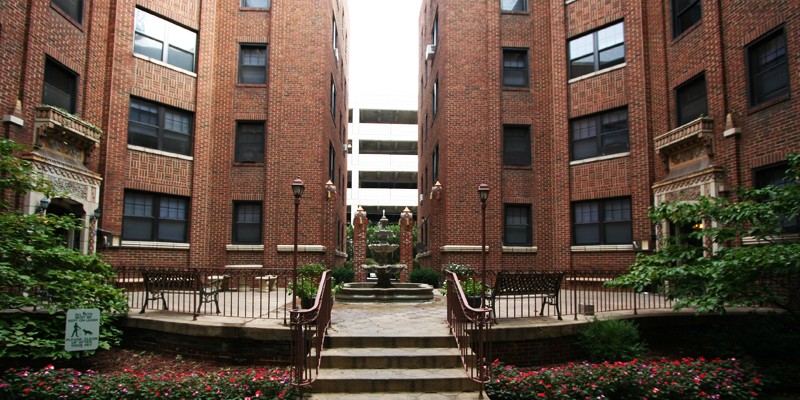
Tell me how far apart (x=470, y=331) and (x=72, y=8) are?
594 inches

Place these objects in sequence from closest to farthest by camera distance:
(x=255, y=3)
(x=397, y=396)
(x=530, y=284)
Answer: (x=397, y=396) → (x=530, y=284) → (x=255, y=3)

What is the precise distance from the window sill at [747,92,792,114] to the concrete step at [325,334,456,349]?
9660 millimetres

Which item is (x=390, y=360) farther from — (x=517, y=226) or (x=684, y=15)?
(x=684, y=15)

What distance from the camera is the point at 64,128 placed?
13.7 meters

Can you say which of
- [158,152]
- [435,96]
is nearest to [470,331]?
[158,152]

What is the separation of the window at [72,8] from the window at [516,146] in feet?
50.3

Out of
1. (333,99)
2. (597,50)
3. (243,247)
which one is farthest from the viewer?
(333,99)

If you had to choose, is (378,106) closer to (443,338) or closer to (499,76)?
(499,76)

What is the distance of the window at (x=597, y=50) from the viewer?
1827 cm

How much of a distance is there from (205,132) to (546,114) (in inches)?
533

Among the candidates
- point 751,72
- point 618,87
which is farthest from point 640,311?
point 618,87

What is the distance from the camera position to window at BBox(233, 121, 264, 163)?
2005 cm

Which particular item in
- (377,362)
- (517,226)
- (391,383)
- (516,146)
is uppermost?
(516,146)

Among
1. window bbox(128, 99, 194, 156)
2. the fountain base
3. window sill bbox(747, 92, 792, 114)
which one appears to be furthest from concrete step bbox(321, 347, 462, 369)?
window bbox(128, 99, 194, 156)
